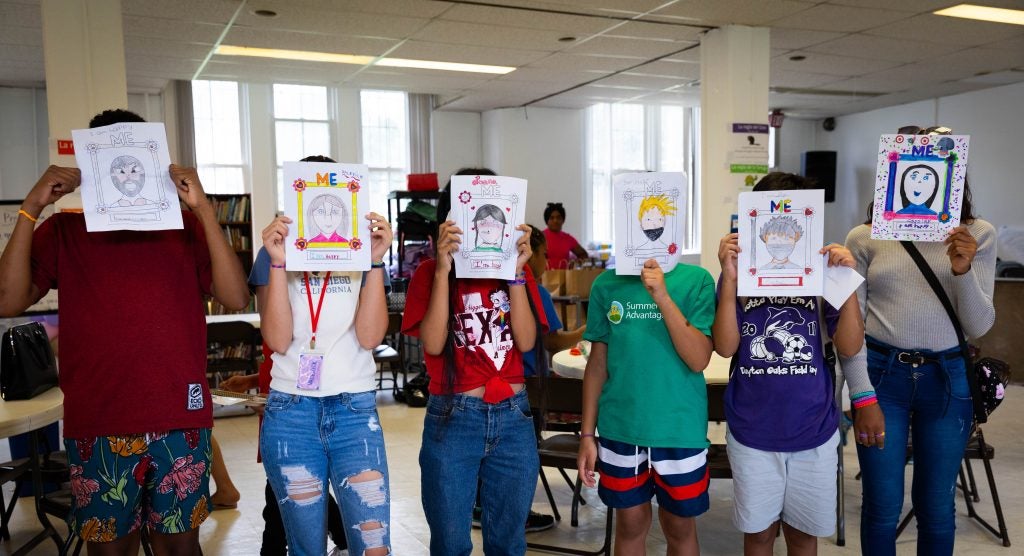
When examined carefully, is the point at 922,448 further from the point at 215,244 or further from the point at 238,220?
the point at 238,220

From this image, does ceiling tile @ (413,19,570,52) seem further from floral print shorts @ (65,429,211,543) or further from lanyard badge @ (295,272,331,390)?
floral print shorts @ (65,429,211,543)

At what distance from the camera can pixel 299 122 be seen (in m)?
10.1

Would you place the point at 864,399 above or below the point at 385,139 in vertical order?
below

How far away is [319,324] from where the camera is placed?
2080mm

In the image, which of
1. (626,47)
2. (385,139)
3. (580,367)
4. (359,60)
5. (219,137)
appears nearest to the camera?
(580,367)

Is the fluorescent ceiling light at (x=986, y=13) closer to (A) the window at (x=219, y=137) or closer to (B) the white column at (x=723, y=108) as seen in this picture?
(B) the white column at (x=723, y=108)

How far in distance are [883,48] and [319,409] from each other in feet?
23.1

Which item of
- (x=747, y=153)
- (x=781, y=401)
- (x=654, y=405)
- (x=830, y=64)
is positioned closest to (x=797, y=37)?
(x=747, y=153)

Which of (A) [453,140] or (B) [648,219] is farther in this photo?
(A) [453,140]

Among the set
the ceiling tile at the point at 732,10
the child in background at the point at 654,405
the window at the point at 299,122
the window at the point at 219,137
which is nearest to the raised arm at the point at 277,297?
the child in background at the point at 654,405

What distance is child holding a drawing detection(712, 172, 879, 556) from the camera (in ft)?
7.00

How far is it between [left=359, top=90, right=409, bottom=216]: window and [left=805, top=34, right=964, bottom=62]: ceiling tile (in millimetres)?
5417

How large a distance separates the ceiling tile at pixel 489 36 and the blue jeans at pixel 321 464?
15.3ft

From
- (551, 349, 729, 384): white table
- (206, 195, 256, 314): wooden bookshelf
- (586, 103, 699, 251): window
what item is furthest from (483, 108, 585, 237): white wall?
(551, 349, 729, 384): white table
